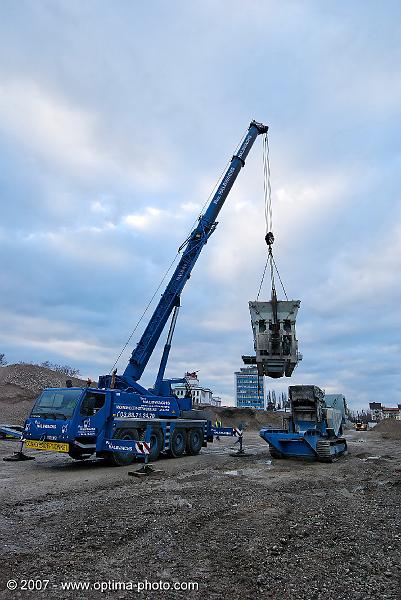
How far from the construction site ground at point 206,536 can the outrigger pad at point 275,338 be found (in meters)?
3.71

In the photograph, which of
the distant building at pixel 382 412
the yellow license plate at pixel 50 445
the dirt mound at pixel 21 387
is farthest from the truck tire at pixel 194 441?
the distant building at pixel 382 412

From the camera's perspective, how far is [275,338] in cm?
1382

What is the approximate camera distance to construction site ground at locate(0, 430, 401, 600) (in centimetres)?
437

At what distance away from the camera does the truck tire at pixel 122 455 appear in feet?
44.2

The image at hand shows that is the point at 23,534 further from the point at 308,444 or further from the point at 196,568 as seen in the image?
the point at 308,444

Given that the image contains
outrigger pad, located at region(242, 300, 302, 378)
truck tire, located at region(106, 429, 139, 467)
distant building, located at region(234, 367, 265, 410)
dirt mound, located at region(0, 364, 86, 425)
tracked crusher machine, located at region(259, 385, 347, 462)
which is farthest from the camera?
distant building, located at region(234, 367, 265, 410)

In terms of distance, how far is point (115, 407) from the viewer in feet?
44.2

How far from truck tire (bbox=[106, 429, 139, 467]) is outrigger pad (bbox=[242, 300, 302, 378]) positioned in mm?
4401

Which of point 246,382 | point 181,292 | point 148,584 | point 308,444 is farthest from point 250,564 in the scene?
point 246,382

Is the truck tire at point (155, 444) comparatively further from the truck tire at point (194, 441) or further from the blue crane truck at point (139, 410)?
the truck tire at point (194, 441)

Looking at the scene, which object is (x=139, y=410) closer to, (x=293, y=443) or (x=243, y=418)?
(x=293, y=443)

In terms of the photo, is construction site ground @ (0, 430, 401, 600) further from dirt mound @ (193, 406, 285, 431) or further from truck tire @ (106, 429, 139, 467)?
dirt mound @ (193, 406, 285, 431)

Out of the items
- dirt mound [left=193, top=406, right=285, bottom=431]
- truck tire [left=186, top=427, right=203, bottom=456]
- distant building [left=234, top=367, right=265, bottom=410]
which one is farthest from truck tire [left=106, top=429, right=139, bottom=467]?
distant building [left=234, top=367, right=265, bottom=410]

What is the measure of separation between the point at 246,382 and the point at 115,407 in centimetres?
8697
